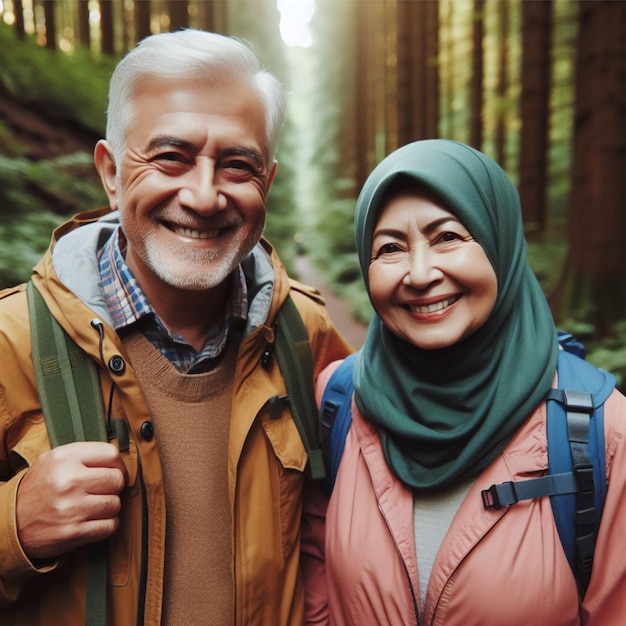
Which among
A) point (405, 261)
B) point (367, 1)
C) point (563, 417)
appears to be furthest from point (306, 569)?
point (367, 1)

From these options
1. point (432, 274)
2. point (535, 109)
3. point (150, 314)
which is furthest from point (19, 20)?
point (432, 274)

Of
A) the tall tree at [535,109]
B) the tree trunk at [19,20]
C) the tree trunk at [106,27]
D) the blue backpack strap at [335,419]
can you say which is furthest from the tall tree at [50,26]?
the blue backpack strap at [335,419]

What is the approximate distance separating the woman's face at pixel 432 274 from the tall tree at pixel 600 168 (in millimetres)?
4670

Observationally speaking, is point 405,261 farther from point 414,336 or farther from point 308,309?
point 308,309

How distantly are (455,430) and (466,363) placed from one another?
242mm

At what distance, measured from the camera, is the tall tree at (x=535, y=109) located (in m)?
7.88

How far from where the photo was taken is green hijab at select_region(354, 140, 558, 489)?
5.93 feet

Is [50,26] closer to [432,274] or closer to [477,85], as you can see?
[477,85]

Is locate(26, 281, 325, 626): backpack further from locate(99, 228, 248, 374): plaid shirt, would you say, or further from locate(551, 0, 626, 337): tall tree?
locate(551, 0, 626, 337): tall tree

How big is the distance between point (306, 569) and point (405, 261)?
4.71 ft

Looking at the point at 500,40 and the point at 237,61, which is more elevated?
the point at 500,40

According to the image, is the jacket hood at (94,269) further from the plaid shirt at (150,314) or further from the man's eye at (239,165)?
the man's eye at (239,165)

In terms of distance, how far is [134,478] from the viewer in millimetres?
1740

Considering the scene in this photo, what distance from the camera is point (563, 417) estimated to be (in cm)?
176
